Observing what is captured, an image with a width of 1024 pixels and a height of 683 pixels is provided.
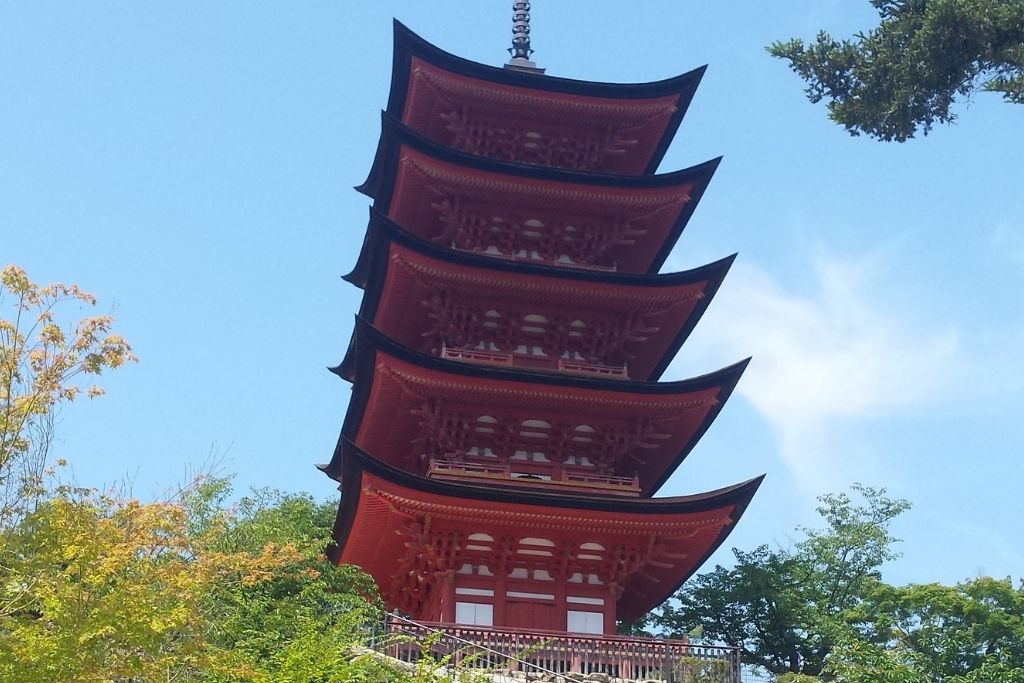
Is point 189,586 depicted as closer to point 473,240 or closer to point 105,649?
point 105,649

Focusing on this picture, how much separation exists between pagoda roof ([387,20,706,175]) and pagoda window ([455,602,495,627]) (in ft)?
34.6

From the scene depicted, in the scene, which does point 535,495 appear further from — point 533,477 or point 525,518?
point 533,477

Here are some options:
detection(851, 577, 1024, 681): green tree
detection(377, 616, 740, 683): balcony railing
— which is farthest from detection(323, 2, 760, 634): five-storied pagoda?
detection(851, 577, 1024, 681): green tree

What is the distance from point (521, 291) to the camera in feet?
73.9

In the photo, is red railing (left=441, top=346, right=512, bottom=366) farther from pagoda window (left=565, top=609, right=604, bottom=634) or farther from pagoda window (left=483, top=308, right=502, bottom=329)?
pagoda window (left=565, top=609, right=604, bottom=634)

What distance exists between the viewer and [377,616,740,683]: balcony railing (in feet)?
56.5

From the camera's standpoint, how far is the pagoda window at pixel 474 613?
19.5 m

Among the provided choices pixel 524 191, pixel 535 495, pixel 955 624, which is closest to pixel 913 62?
pixel 535 495

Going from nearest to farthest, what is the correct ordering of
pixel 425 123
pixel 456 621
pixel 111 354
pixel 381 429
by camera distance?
pixel 111 354 < pixel 456 621 < pixel 381 429 < pixel 425 123

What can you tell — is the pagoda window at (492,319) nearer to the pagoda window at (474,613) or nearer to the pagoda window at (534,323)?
the pagoda window at (534,323)

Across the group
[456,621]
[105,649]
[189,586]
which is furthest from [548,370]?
[105,649]

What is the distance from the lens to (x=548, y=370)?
73.2 ft

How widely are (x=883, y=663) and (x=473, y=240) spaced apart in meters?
11.6

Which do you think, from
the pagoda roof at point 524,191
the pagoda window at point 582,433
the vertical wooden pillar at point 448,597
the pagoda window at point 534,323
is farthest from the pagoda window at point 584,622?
the pagoda roof at point 524,191
